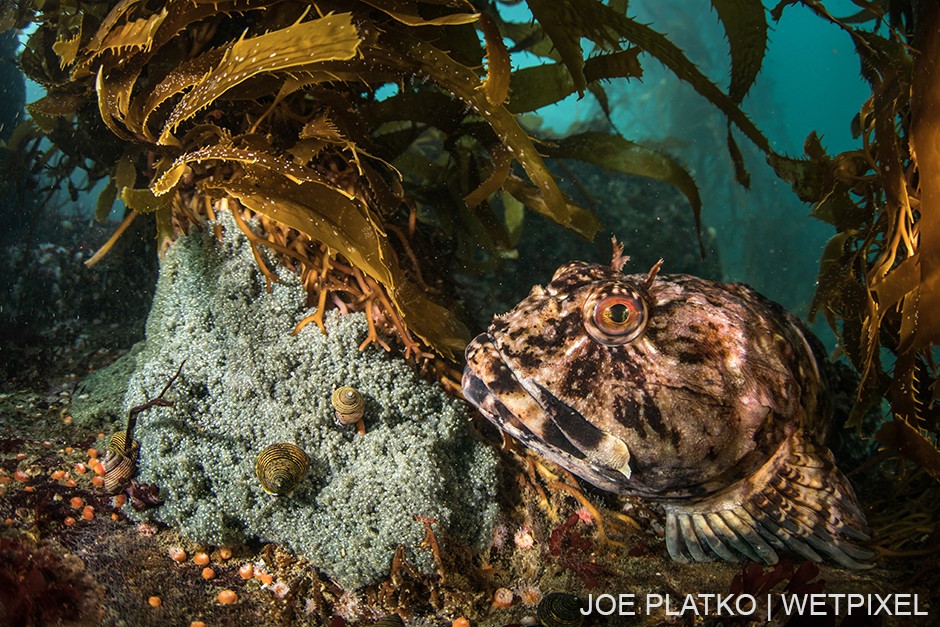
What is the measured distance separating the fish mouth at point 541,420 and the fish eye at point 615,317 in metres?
0.40

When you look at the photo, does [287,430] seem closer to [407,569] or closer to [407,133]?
[407,569]

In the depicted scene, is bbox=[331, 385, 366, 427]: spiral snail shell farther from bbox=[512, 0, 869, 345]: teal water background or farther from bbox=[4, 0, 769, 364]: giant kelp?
bbox=[512, 0, 869, 345]: teal water background

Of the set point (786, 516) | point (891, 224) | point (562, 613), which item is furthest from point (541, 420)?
point (891, 224)

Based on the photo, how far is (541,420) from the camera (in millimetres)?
2309

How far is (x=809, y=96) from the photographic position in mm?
56156

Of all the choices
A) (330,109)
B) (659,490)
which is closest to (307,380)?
(330,109)

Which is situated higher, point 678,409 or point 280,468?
point 678,409

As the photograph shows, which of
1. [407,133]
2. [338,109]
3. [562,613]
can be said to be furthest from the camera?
[407,133]

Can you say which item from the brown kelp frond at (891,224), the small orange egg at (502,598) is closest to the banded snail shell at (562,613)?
the small orange egg at (502,598)

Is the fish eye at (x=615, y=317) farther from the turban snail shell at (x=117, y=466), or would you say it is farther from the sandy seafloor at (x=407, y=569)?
the turban snail shell at (x=117, y=466)

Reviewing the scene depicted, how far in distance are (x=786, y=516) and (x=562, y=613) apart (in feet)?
4.45

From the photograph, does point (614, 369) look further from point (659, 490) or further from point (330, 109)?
point (330, 109)

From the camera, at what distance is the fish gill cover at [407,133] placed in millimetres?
2256

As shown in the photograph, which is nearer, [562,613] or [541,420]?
[562,613]
